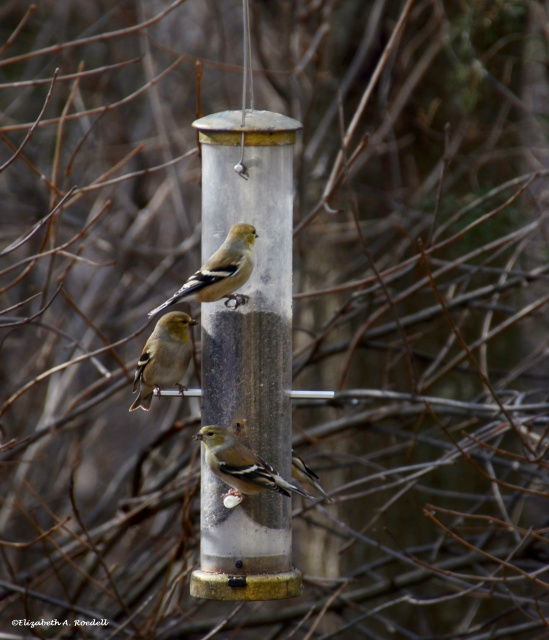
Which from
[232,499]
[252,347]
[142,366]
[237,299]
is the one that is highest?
[237,299]

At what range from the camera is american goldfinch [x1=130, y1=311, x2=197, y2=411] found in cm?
468

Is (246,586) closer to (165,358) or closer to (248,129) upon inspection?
(165,358)

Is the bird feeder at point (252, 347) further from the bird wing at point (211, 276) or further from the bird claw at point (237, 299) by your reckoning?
the bird wing at point (211, 276)

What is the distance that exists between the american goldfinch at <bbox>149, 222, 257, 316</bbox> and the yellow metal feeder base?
124 cm

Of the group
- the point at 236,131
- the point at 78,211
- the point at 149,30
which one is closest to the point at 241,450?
the point at 236,131

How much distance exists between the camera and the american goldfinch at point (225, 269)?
4.12m

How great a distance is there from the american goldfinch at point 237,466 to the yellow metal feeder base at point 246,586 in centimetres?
38

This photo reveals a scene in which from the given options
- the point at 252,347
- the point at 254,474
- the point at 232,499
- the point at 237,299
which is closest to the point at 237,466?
the point at 254,474

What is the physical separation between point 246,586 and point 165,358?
1.22 meters

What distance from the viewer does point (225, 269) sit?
412 centimetres

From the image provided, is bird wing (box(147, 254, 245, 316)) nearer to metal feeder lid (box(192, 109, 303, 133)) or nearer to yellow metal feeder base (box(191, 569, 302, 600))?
metal feeder lid (box(192, 109, 303, 133))

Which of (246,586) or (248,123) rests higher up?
(248,123)

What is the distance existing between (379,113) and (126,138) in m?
3.12

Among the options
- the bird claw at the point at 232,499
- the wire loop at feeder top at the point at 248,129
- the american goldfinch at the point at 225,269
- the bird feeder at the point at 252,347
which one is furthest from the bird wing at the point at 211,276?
the bird claw at the point at 232,499
